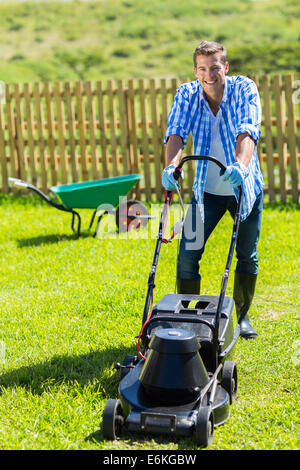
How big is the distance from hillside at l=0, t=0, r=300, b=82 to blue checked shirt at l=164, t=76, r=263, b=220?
2784cm

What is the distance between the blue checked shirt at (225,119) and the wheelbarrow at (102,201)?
3251 mm

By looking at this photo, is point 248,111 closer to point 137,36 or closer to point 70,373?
point 70,373

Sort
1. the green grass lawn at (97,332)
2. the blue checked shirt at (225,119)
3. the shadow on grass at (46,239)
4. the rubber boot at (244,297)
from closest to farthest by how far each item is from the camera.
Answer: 1. the green grass lawn at (97,332)
2. the blue checked shirt at (225,119)
3. the rubber boot at (244,297)
4. the shadow on grass at (46,239)

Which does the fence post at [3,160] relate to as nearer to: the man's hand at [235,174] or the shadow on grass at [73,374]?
the shadow on grass at [73,374]

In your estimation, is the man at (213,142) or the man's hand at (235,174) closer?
the man's hand at (235,174)

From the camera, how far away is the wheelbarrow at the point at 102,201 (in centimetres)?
713

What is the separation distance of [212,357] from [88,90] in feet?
22.2

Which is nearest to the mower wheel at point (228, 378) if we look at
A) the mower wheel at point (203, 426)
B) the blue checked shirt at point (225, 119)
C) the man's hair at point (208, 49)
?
the mower wheel at point (203, 426)

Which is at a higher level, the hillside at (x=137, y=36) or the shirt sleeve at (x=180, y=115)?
the hillside at (x=137, y=36)

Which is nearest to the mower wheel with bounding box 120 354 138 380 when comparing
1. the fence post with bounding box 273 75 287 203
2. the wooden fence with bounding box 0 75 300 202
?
the wooden fence with bounding box 0 75 300 202

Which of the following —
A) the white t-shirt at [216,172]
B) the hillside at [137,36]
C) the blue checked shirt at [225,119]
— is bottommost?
the white t-shirt at [216,172]

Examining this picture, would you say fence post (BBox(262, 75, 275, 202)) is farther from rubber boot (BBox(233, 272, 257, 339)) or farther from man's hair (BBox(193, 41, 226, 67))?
man's hair (BBox(193, 41, 226, 67))

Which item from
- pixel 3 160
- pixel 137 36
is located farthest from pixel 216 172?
pixel 137 36

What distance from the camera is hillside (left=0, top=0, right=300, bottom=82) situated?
3428 cm
